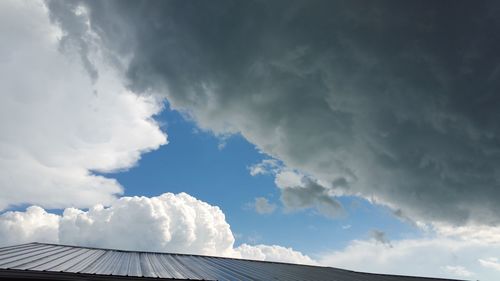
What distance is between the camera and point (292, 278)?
Answer: 20844 mm

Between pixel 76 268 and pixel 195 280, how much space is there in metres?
5.14

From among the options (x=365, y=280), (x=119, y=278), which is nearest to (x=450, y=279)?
(x=365, y=280)

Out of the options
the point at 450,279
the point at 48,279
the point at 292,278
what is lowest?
the point at 48,279

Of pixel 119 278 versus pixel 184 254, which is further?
pixel 184 254

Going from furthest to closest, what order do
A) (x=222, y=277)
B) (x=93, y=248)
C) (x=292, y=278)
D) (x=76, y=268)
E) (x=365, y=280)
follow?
1. (x=93, y=248)
2. (x=365, y=280)
3. (x=292, y=278)
4. (x=222, y=277)
5. (x=76, y=268)

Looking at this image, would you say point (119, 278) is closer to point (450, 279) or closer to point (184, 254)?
point (184, 254)

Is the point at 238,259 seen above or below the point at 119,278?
above

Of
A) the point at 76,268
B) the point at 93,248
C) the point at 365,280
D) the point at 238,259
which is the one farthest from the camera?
the point at 238,259

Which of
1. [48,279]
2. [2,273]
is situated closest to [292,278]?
[48,279]

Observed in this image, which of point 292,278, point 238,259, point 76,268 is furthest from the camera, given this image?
point 238,259

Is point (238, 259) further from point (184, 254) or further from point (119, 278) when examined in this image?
point (119, 278)

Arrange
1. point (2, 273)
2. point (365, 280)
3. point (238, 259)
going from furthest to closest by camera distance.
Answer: point (238, 259), point (365, 280), point (2, 273)

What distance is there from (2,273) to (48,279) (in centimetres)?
147

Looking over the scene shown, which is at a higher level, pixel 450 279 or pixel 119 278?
pixel 450 279
